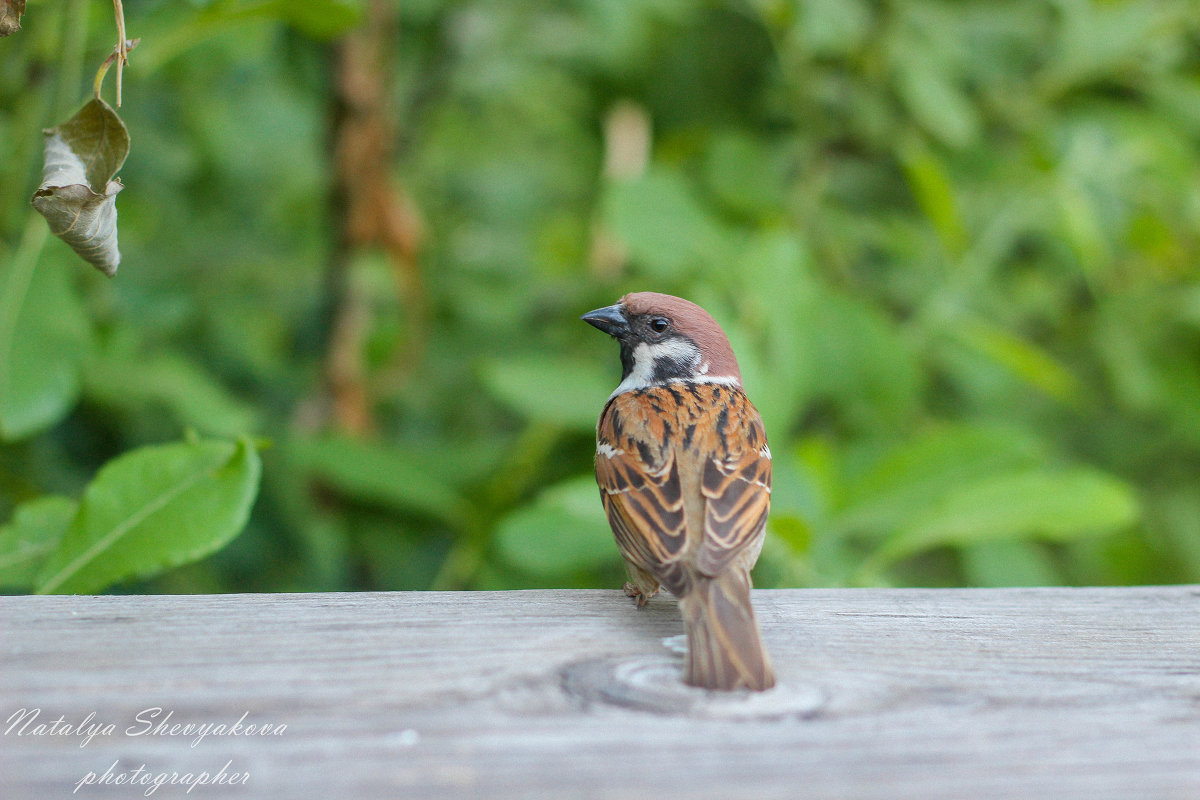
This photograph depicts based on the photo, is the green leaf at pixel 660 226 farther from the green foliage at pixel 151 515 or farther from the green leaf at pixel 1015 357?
the green foliage at pixel 151 515

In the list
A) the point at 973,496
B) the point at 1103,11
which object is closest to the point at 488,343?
the point at 973,496

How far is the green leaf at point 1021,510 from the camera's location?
1982 millimetres

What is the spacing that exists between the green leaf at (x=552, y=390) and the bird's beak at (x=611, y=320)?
28cm

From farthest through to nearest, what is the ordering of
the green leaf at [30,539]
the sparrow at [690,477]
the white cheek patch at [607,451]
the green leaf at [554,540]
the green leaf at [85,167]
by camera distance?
1. the green leaf at [554,540]
2. the white cheek patch at [607,451]
3. the green leaf at [30,539]
4. the sparrow at [690,477]
5. the green leaf at [85,167]

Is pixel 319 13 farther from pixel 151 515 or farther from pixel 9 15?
pixel 151 515

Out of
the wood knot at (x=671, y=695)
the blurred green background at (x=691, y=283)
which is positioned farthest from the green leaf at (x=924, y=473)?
the wood knot at (x=671, y=695)

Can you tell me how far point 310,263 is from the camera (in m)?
3.38

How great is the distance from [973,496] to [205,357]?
2.12 meters

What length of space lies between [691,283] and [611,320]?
2.39ft

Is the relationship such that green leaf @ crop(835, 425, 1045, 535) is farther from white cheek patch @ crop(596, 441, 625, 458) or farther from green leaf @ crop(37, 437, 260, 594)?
green leaf @ crop(37, 437, 260, 594)

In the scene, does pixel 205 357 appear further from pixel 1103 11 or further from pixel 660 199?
pixel 1103 11

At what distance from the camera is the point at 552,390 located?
2.37m

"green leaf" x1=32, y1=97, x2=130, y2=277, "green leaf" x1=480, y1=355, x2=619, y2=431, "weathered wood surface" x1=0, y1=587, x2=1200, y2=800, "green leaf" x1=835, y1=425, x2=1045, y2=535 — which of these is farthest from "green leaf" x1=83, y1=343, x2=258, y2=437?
"green leaf" x1=835, y1=425, x2=1045, y2=535

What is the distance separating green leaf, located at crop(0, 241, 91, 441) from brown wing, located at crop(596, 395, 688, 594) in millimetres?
947
